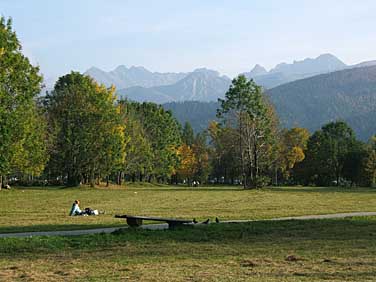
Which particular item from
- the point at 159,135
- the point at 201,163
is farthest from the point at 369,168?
the point at 159,135

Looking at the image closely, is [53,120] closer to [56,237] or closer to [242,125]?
[242,125]

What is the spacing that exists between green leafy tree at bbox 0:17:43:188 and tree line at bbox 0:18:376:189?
78 mm

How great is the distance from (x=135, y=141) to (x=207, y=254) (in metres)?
68.5

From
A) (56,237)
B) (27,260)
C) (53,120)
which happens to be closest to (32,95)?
(53,120)

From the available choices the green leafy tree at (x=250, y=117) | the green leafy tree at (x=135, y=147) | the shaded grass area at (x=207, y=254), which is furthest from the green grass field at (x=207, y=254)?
the green leafy tree at (x=135, y=147)

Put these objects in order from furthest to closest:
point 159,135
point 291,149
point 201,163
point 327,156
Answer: point 201,163 < point 291,149 < point 327,156 < point 159,135

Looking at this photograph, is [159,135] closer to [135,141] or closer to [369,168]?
[135,141]

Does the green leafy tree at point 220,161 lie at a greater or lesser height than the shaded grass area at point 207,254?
greater

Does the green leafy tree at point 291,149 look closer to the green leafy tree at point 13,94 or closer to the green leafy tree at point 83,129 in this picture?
the green leafy tree at point 83,129

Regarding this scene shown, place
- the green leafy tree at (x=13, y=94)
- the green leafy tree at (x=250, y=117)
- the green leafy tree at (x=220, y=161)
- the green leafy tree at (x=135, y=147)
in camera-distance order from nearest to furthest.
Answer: the green leafy tree at (x=13, y=94), the green leafy tree at (x=250, y=117), the green leafy tree at (x=135, y=147), the green leafy tree at (x=220, y=161)

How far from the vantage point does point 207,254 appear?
13.5m

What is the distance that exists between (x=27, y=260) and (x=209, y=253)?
428 centimetres

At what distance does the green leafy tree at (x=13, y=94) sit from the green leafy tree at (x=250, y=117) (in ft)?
89.0

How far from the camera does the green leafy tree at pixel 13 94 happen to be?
41906 mm
